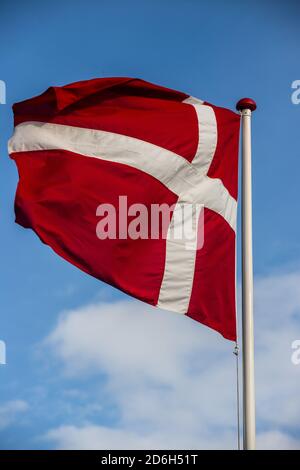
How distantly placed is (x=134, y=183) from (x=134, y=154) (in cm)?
44

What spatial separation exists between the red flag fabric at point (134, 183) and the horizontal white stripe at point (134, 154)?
1 centimetres

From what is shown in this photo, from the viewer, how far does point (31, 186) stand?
1064cm

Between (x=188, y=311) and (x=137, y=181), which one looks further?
(x=137, y=181)

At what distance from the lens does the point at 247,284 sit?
32.7 ft

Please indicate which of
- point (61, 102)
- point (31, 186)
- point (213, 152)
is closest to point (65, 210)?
point (31, 186)

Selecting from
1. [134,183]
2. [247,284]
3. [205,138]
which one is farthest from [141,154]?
[247,284]

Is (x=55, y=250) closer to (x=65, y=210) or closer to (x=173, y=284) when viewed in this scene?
(x=65, y=210)

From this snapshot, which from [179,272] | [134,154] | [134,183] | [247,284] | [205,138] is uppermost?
[205,138]

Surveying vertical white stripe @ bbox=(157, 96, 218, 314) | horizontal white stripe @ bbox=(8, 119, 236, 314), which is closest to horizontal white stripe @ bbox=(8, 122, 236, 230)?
horizontal white stripe @ bbox=(8, 119, 236, 314)

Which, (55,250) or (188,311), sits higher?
(55,250)

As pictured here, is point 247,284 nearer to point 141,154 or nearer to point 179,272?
point 179,272

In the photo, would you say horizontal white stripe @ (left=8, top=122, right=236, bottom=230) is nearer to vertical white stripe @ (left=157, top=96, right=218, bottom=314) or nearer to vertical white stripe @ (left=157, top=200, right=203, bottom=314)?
vertical white stripe @ (left=157, top=96, right=218, bottom=314)

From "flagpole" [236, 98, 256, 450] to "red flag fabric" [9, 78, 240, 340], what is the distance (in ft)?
1.44

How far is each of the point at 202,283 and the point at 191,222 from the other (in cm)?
92
